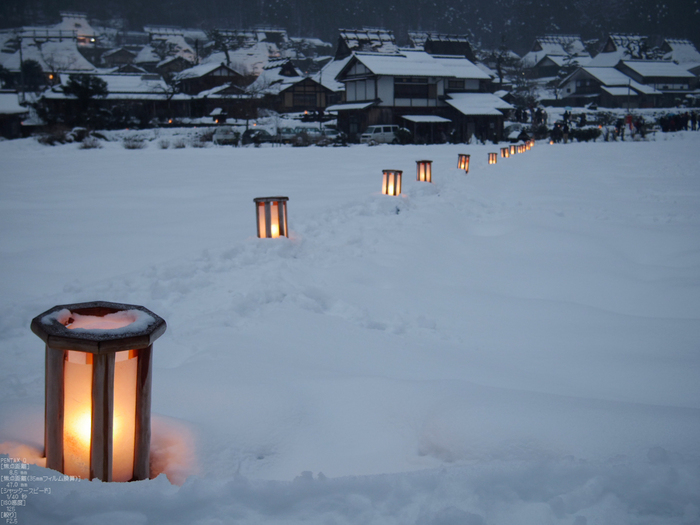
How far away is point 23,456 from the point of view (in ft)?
5.91

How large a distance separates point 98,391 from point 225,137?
25.1m

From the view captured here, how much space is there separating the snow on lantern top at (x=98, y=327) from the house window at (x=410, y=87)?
33.0 meters

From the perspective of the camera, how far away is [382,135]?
95.7 feet

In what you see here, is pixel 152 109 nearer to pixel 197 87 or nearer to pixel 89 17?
pixel 197 87

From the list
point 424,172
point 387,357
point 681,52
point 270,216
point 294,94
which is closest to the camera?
point 387,357

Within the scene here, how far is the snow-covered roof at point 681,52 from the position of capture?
6305cm

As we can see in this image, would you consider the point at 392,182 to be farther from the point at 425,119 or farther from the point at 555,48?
the point at 555,48

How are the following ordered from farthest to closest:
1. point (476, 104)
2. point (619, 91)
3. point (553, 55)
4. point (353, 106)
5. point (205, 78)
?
point (553, 55) < point (619, 91) < point (205, 78) < point (476, 104) < point (353, 106)

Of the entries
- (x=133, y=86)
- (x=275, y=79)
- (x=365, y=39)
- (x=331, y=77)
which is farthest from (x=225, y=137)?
(x=365, y=39)

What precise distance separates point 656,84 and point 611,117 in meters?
13.5

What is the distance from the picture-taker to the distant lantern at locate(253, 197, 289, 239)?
531cm

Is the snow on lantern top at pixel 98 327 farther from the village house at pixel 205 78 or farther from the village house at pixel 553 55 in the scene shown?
the village house at pixel 553 55

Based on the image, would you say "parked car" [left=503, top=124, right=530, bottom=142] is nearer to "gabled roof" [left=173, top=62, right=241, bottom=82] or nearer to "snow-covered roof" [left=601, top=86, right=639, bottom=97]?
"snow-covered roof" [left=601, top=86, right=639, bottom=97]

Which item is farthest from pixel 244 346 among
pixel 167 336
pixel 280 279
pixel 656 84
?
pixel 656 84
